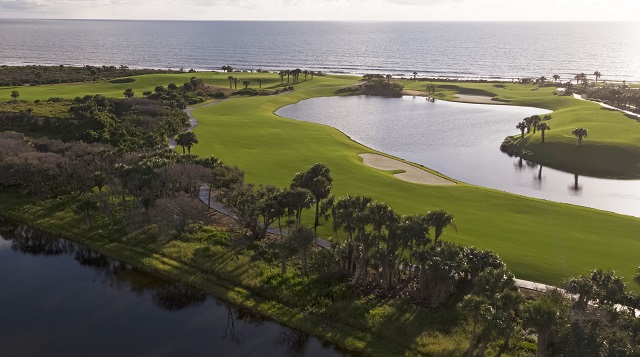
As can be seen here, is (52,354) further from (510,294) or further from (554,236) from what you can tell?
(554,236)

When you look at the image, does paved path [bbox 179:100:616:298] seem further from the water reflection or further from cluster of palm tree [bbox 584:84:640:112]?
cluster of palm tree [bbox 584:84:640:112]

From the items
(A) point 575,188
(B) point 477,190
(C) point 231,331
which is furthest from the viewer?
(A) point 575,188

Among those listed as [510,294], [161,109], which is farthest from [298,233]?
[161,109]

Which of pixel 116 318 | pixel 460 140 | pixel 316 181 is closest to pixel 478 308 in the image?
pixel 316 181

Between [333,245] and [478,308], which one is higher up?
[478,308]

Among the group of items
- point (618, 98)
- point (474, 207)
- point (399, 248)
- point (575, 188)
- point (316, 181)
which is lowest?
point (575, 188)

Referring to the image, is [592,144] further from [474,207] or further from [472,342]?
[472,342]
